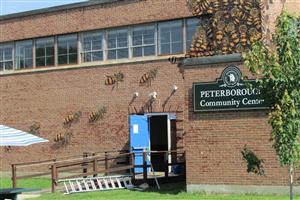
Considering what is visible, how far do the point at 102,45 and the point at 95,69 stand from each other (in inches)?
43.8

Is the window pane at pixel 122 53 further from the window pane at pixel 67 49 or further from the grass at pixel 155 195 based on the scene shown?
the grass at pixel 155 195

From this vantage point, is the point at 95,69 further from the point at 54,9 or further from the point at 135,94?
the point at 54,9

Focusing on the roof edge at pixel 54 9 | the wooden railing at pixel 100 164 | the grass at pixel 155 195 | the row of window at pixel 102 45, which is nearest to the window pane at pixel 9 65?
the row of window at pixel 102 45

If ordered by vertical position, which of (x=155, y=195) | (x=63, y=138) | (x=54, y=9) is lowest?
(x=155, y=195)

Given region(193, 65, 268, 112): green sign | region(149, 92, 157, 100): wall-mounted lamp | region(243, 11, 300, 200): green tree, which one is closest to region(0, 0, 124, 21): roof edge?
region(149, 92, 157, 100): wall-mounted lamp

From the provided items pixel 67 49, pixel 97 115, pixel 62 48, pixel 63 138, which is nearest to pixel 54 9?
pixel 62 48

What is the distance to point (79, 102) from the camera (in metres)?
25.8

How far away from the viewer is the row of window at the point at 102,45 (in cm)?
2344

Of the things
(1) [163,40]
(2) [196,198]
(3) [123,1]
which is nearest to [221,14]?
(1) [163,40]

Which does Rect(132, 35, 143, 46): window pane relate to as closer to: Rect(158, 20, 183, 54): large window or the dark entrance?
Rect(158, 20, 183, 54): large window

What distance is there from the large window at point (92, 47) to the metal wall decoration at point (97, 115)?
7.54 feet

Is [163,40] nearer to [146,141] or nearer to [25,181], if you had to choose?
[146,141]

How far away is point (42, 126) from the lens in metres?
26.9

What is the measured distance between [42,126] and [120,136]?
15.1 ft
